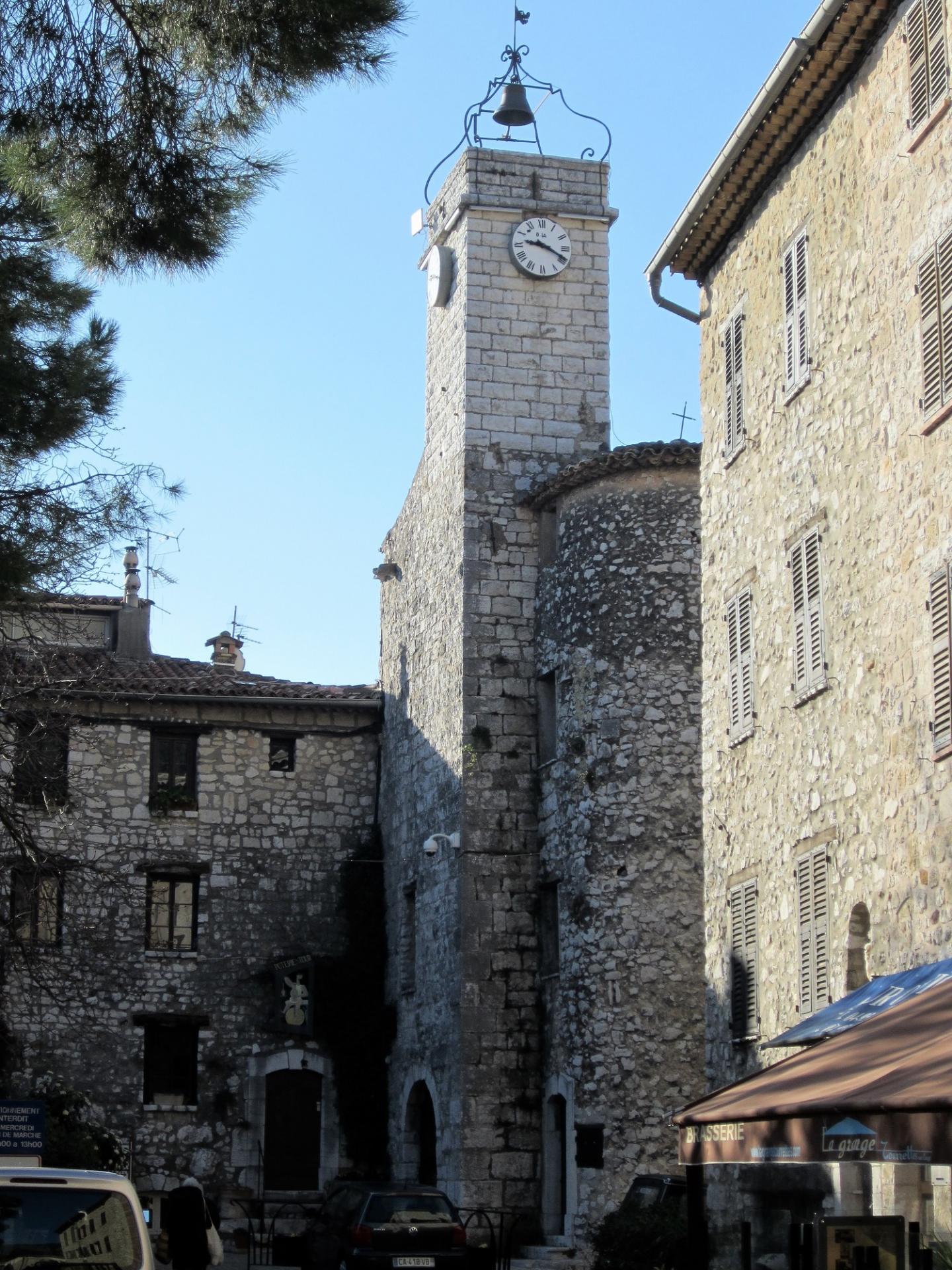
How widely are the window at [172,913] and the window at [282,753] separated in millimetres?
2151

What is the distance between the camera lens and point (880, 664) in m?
13.9

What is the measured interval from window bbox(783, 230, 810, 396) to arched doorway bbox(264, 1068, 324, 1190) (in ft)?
50.9

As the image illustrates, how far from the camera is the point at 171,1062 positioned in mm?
27969

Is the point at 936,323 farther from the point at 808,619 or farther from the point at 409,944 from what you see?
the point at 409,944

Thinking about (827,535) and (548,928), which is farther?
(548,928)

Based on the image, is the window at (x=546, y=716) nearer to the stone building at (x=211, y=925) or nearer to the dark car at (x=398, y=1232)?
the stone building at (x=211, y=925)

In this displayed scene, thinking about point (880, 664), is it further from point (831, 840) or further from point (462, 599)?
point (462, 599)

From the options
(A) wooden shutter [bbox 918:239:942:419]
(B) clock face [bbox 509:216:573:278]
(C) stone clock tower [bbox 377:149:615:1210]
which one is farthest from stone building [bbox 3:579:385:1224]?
(A) wooden shutter [bbox 918:239:942:419]

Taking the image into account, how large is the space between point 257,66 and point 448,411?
52.0 feet

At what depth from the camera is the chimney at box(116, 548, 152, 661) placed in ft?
106

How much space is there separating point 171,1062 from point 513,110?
14.5 meters

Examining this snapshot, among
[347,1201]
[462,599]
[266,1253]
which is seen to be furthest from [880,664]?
[266,1253]

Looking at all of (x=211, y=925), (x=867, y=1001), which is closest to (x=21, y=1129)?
(x=867, y=1001)

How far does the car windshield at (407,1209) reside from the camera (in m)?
18.2
